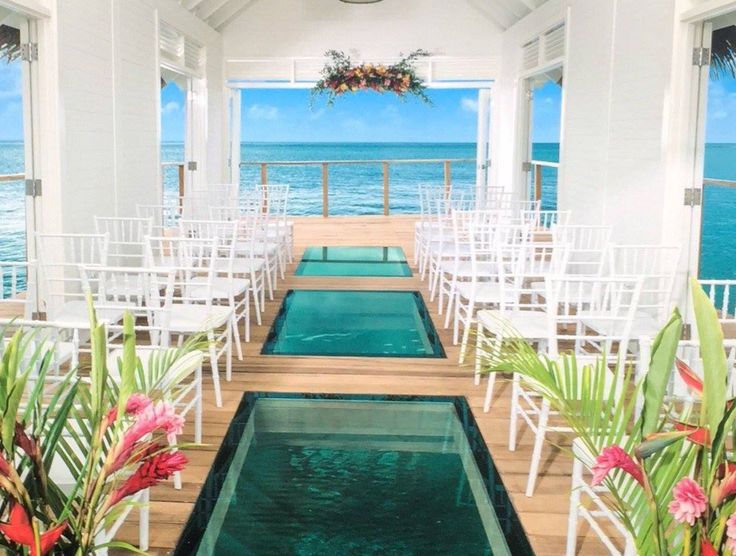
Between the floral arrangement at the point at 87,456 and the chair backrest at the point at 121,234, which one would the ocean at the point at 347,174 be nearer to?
the chair backrest at the point at 121,234

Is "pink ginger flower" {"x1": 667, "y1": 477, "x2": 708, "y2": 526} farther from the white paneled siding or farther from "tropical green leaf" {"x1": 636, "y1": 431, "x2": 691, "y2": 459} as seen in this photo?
the white paneled siding

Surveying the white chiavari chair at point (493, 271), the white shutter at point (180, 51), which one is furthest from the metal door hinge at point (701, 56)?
the white shutter at point (180, 51)

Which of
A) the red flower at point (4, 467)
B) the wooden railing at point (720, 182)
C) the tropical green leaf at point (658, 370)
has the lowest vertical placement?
the red flower at point (4, 467)

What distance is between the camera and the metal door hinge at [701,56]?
483cm

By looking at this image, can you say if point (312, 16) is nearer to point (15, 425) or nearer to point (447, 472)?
point (447, 472)

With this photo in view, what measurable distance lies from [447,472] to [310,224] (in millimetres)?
8872

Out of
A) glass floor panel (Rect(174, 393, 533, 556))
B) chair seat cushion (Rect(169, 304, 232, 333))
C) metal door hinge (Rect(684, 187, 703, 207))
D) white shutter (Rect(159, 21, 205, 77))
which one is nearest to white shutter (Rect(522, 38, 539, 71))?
white shutter (Rect(159, 21, 205, 77))

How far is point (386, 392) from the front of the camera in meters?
4.36

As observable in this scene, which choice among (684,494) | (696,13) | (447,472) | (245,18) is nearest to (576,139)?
(696,13)

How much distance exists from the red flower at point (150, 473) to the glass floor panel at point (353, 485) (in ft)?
4.26

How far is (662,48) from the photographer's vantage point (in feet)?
16.5

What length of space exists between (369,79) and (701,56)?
5.32m

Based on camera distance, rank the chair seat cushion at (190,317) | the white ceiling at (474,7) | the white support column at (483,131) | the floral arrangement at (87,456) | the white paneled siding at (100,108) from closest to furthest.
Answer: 1. the floral arrangement at (87,456)
2. the chair seat cushion at (190,317)
3. the white paneled siding at (100,108)
4. the white ceiling at (474,7)
5. the white support column at (483,131)

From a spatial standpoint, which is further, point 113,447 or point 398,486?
point 398,486
